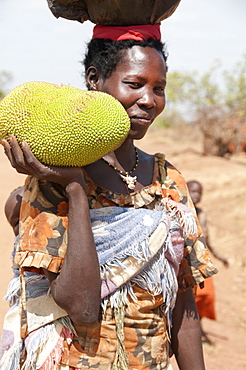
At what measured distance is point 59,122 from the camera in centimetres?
130

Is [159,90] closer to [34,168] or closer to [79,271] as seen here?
[34,168]

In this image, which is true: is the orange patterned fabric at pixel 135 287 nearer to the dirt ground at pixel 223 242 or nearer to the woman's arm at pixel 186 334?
the woman's arm at pixel 186 334

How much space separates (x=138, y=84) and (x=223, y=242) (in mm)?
6701

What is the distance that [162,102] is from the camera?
1.73 metres

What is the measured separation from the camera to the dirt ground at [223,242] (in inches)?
184

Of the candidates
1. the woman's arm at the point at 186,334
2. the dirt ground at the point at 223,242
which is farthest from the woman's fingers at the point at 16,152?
the dirt ground at the point at 223,242

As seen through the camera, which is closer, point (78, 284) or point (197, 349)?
point (78, 284)

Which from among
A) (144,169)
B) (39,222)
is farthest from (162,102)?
(39,222)

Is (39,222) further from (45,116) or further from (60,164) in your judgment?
(45,116)

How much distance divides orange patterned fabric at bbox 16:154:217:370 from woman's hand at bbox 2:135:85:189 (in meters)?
0.09

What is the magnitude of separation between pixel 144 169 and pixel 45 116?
2.09 feet

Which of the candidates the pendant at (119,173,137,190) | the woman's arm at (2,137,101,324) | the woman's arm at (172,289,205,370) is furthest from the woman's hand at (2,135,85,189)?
the woman's arm at (172,289,205,370)

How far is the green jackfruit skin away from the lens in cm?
130

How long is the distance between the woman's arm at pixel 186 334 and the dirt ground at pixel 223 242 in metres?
2.66
